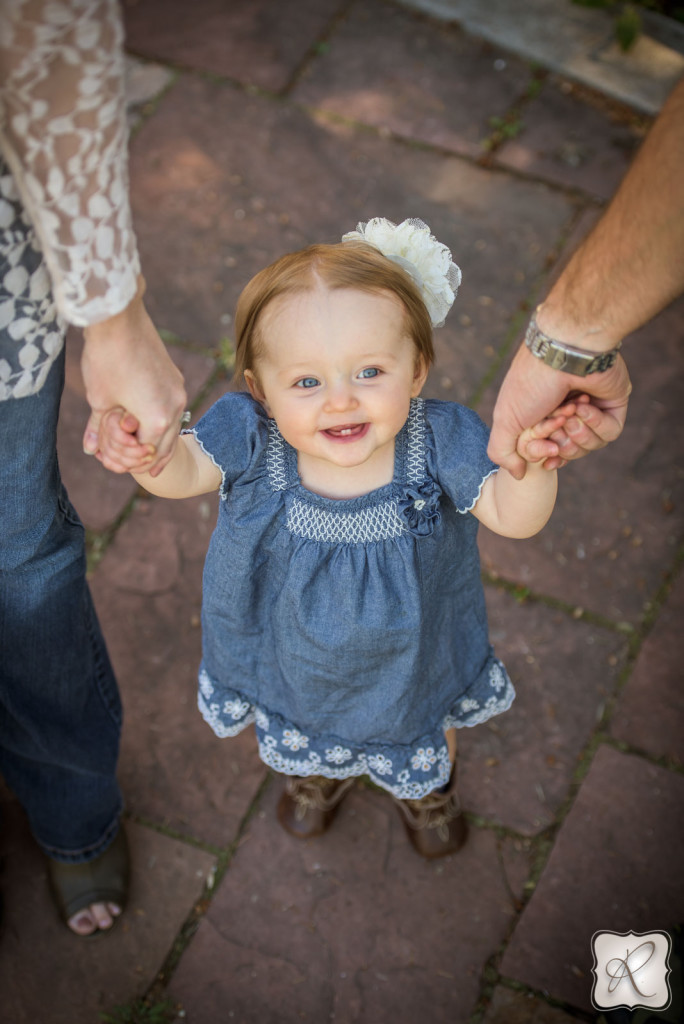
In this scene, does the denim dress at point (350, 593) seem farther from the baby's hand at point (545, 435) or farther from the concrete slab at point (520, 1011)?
the concrete slab at point (520, 1011)

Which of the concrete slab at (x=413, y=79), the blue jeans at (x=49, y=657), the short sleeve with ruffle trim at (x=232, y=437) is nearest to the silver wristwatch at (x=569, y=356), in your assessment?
the short sleeve with ruffle trim at (x=232, y=437)

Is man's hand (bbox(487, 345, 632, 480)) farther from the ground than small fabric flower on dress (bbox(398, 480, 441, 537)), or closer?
farther from the ground

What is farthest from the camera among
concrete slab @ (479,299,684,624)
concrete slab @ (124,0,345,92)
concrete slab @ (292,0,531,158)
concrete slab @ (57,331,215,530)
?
concrete slab @ (124,0,345,92)

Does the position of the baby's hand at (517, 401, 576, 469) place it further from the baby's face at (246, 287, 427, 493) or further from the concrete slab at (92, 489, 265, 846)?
the concrete slab at (92, 489, 265, 846)

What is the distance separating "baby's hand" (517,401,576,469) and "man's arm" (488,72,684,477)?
0.04ft

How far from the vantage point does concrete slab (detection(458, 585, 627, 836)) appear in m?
2.29

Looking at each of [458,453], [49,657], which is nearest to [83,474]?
[49,657]

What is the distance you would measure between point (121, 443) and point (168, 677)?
1244 millimetres

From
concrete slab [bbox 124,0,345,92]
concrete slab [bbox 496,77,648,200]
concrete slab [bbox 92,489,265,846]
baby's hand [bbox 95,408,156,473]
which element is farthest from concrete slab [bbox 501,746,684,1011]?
concrete slab [bbox 124,0,345,92]

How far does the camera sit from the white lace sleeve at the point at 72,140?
103 centimetres

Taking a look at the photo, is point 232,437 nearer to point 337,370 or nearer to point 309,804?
point 337,370

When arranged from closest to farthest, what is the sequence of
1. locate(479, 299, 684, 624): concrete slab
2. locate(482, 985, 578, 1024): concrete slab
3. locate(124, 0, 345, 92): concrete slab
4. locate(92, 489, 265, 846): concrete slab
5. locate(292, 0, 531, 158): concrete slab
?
locate(482, 985, 578, 1024): concrete slab, locate(92, 489, 265, 846): concrete slab, locate(479, 299, 684, 624): concrete slab, locate(292, 0, 531, 158): concrete slab, locate(124, 0, 345, 92): concrete slab

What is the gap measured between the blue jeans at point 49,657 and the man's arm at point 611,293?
714 mm

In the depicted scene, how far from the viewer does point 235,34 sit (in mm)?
3822
